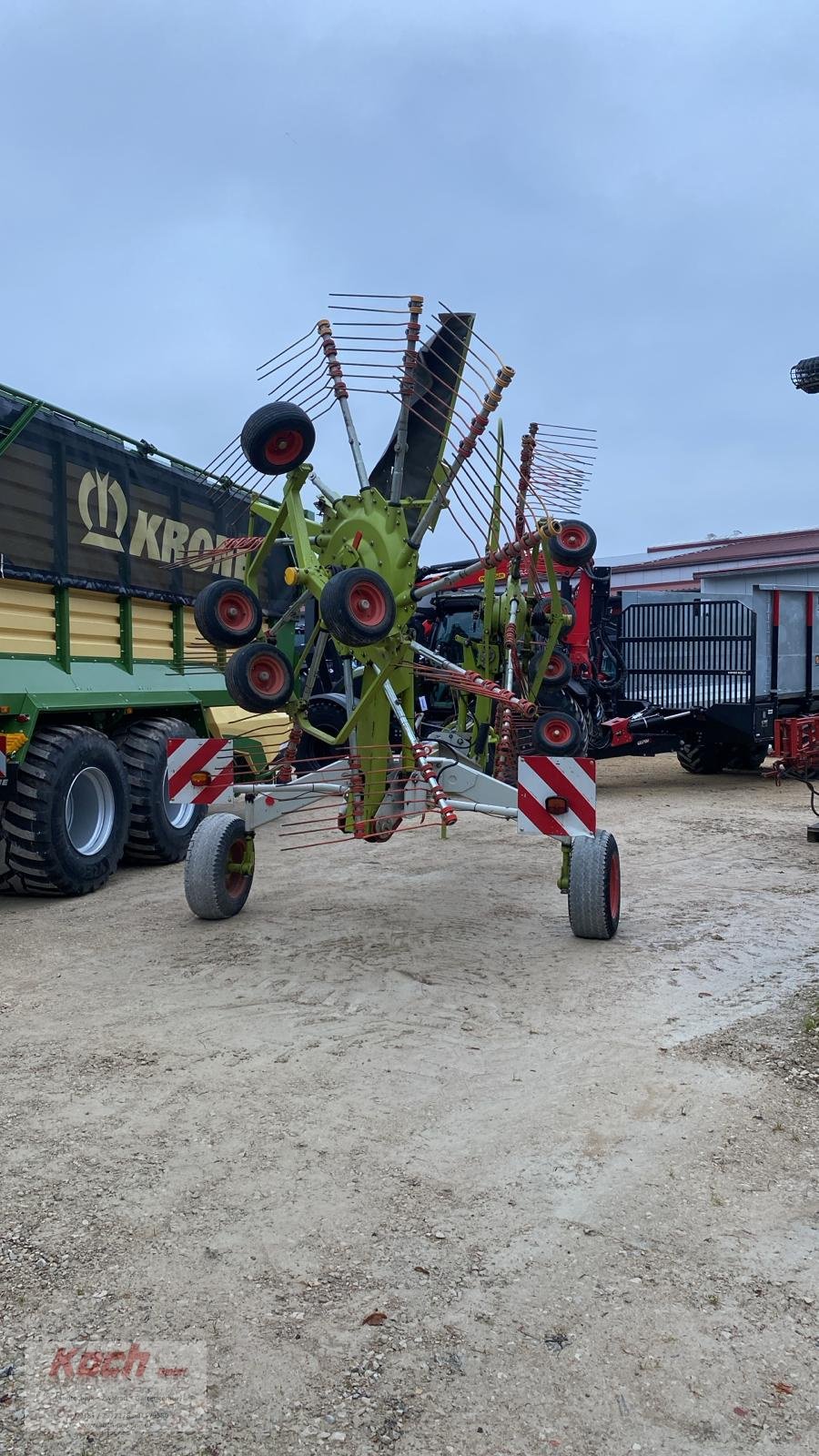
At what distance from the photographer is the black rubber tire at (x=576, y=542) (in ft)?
26.0

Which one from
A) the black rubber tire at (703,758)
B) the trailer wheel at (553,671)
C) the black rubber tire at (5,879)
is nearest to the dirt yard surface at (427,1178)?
the black rubber tire at (5,879)

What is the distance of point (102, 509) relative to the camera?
25.4ft

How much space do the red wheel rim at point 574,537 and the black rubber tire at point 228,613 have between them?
136 inches

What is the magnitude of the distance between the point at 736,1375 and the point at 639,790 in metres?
10.6

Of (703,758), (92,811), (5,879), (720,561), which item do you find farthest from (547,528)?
(720,561)

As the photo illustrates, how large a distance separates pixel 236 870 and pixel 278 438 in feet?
7.84

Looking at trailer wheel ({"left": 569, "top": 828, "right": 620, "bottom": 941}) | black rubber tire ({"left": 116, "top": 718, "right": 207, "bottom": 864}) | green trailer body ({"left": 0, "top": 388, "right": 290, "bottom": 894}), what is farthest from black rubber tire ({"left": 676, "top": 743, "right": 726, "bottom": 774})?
trailer wheel ({"left": 569, "top": 828, "right": 620, "bottom": 941})

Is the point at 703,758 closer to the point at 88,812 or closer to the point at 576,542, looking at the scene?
the point at 576,542

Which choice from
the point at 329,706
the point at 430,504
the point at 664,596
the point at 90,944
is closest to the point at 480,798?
the point at 430,504

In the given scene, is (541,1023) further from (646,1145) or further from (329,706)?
(329,706)

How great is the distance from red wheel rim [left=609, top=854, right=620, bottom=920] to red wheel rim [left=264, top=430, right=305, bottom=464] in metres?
2.59

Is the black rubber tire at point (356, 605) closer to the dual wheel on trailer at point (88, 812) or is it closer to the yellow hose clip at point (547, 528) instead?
the yellow hose clip at point (547, 528)

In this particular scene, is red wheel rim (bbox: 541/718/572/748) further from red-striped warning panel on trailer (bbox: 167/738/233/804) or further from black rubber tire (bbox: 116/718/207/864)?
red-striped warning panel on trailer (bbox: 167/738/233/804)

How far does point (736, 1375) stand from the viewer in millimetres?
2293
